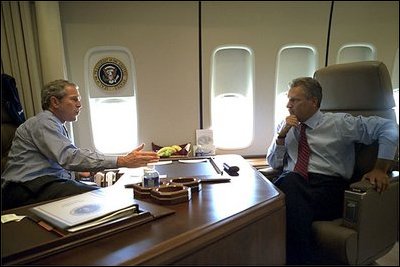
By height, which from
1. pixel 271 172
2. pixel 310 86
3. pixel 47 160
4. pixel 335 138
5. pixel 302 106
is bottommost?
pixel 271 172

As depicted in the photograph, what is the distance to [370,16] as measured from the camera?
20.0 inches

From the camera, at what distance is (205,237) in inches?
24.4

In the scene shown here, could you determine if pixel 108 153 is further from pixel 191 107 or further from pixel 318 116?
pixel 318 116

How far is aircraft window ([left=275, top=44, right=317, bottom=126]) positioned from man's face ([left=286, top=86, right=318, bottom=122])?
183mm

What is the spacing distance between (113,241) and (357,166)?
3.35 feet

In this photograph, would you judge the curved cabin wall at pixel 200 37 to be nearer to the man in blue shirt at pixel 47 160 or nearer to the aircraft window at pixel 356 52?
the aircraft window at pixel 356 52

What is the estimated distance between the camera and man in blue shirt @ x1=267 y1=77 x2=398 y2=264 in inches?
40.3

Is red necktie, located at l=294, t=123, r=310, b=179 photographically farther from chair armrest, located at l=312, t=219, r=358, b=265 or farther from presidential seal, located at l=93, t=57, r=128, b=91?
presidential seal, located at l=93, t=57, r=128, b=91

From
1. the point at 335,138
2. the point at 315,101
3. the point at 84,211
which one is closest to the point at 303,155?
the point at 335,138

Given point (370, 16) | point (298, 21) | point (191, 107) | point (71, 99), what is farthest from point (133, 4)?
point (71, 99)

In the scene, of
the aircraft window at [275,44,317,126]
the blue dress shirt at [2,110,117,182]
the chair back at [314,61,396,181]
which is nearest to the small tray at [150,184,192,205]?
the blue dress shirt at [2,110,117,182]

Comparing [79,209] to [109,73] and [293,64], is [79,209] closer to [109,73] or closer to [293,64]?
[293,64]

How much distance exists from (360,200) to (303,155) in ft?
2.02

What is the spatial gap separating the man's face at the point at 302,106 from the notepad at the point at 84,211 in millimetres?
1010
